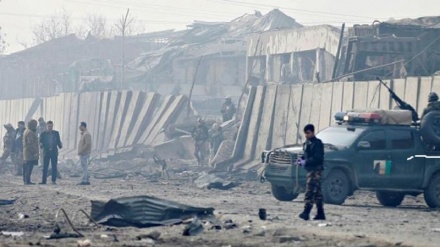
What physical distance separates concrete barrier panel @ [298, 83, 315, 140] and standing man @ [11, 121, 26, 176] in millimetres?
8684

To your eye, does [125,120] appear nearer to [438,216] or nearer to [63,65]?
[438,216]

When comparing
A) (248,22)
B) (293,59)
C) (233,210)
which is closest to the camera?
(233,210)

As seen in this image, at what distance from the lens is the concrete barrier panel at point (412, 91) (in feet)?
93.7

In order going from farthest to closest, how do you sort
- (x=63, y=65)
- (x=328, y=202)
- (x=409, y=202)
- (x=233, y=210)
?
(x=63, y=65), (x=409, y=202), (x=328, y=202), (x=233, y=210)

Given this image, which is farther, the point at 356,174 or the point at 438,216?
the point at 356,174

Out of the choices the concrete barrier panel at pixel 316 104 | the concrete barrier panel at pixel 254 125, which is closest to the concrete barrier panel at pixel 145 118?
the concrete barrier panel at pixel 254 125

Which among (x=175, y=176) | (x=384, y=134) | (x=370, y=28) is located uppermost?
(x=370, y=28)

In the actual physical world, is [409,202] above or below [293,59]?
below

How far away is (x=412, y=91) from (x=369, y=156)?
25.9 feet

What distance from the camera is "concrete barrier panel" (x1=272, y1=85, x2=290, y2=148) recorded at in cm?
3444

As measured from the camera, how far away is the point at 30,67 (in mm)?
84750

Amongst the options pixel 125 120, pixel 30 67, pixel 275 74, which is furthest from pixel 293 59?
pixel 30 67

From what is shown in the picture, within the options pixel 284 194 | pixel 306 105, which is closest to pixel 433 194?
pixel 284 194

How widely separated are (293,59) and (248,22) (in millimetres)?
19348
